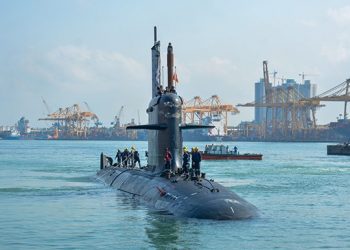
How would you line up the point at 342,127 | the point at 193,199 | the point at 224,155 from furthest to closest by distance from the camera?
the point at 342,127 < the point at 224,155 < the point at 193,199

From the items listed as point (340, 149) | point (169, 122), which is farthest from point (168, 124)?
point (340, 149)

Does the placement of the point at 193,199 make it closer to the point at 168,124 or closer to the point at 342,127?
the point at 168,124

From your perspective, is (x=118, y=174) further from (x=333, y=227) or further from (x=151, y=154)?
(x=333, y=227)

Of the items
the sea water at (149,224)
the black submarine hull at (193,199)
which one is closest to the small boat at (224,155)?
the sea water at (149,224)

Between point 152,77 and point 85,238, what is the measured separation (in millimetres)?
12087

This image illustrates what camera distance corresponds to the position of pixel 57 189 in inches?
1319

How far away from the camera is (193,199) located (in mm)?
20781

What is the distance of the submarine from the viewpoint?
2030cm

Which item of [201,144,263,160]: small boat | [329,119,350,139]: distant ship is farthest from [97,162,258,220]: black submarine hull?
[329,119,350,139]: distant ship

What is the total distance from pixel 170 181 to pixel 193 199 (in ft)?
8.84

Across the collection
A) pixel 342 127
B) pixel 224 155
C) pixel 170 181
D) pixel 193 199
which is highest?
pixel 342 127

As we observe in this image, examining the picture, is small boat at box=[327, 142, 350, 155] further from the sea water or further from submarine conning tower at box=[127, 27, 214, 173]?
submarine conning tower at box=[127, 27, 214, 173]

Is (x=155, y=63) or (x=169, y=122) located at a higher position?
(x=155, y=63)

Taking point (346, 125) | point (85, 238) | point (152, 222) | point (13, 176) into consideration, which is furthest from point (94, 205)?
point (346, 125)
